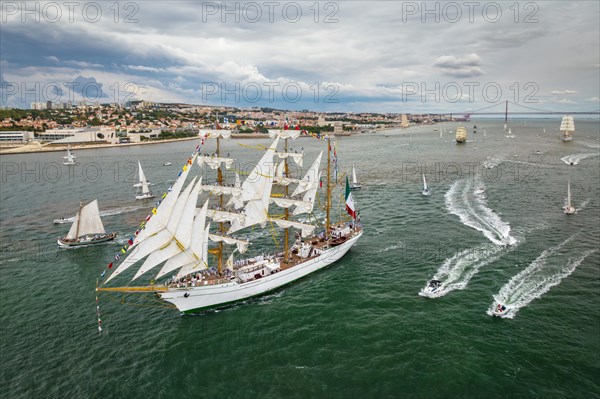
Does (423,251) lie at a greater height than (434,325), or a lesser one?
greater

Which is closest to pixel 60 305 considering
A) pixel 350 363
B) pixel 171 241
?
pixel 171 241

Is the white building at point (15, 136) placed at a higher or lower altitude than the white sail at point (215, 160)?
higher

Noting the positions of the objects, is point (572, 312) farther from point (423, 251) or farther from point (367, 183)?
point (367, 183)

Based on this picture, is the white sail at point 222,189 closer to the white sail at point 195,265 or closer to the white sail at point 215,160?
the white sail at point 215,160

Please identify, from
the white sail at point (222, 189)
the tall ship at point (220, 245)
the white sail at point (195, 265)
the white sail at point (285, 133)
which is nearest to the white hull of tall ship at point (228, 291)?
the tall ship at point (220, 245)

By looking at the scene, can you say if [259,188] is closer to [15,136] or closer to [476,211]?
[476,211]

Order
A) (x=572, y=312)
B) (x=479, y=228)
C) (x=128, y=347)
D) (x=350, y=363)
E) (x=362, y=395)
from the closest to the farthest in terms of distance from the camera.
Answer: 1. (x=362, y=395)
2. (x=350, y=363)
3. (x=128, y=347)
4. (x=572, y=312)
5. (x=479, y=228)

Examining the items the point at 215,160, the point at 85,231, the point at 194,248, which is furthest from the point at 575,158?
the point at 85,231
